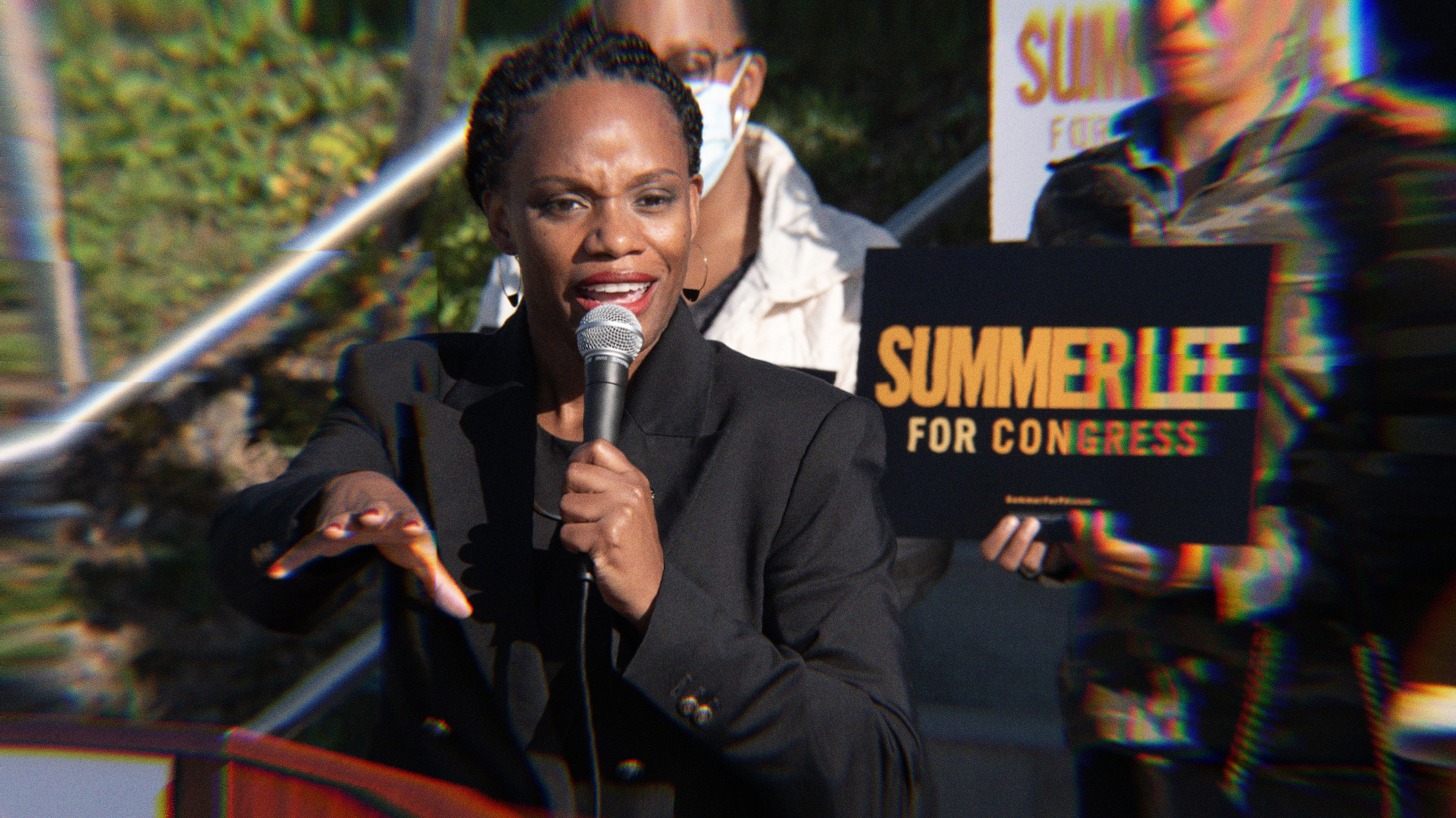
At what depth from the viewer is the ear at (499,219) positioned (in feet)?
5.69

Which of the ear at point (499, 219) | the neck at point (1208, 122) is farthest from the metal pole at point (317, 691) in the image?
the neck at point (1208, 122)

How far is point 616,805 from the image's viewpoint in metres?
1.44

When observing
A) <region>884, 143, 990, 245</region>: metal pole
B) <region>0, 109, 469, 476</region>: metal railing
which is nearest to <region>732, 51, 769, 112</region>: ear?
<region>0, 109, 469, 476</region>: metal railing

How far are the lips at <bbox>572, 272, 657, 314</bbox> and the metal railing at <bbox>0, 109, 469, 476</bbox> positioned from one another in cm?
107

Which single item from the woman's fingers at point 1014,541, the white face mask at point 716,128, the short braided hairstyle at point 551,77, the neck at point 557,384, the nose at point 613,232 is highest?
the white face mask at point 716,128

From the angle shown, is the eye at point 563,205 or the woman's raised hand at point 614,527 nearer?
the woman's raised hand at point 614,527

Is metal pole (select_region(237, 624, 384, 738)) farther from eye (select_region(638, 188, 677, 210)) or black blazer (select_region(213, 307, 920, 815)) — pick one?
eye (select_region(638, 188, 677, 210))

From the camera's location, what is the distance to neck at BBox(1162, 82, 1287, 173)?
82.2 inches

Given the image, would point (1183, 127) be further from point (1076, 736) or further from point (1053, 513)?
point (1076, 736)

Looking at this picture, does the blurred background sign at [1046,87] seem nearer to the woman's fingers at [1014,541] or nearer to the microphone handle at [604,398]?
the woman's fingers at [1014,541]

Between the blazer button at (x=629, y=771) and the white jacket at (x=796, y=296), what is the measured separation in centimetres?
139

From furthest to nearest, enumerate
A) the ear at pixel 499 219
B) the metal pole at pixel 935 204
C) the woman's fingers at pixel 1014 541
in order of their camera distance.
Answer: the metal pole at pixel 935 204 < the woman's fingers at pixel 1014 541 < the ear at pixel 499 219

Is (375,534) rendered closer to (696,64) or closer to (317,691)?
(317,691)

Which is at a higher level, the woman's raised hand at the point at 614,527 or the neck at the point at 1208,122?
the neck at the point at 1208,122
